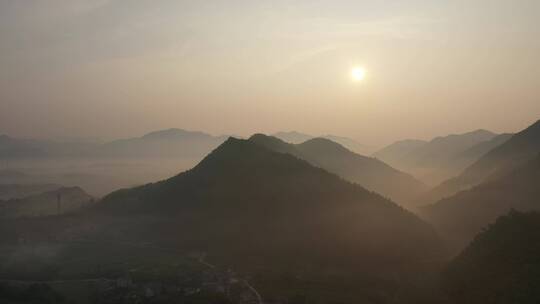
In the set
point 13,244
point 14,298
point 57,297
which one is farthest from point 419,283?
point 13,244

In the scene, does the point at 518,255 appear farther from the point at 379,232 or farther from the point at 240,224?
the point at 240,224

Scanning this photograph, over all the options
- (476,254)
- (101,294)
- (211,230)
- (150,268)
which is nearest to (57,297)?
(101,294)

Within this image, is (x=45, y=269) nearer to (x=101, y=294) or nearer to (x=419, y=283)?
(x=101, y=294)

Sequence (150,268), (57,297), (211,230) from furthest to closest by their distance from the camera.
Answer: (211,230), (150,268), (57,297)

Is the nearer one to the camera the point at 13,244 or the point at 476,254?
the point at 476,254

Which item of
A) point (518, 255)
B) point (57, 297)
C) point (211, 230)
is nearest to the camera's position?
point (518, 255)

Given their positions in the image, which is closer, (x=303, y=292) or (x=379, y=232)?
(x=303, y=292)

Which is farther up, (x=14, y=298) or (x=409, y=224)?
(x=409, y=224)
